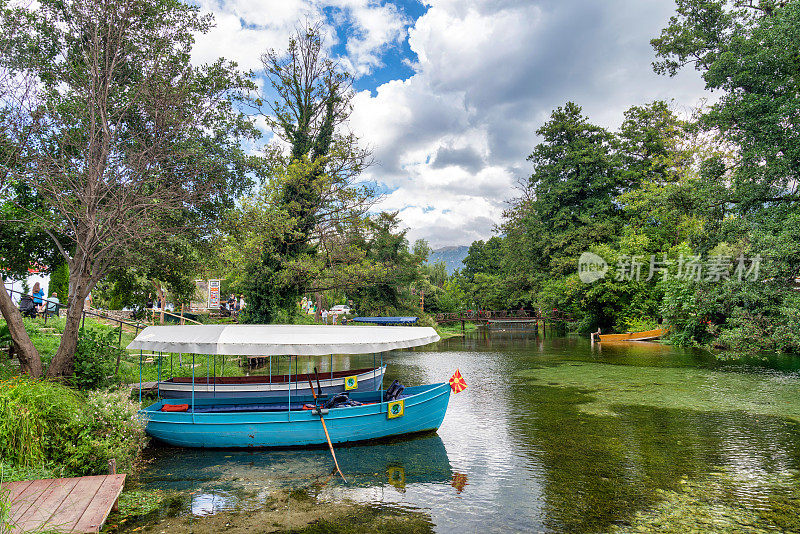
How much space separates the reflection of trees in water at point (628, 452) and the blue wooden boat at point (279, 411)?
→ 3333 mm

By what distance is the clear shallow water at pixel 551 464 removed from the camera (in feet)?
25.1

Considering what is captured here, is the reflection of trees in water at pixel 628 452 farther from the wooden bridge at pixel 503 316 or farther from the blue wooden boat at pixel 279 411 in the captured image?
the wooden bridge at pixel 503 316

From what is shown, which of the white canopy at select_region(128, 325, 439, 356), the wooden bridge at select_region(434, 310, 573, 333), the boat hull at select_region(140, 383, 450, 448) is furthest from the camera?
the wooden bridge at select_region(434, 310, 573, 333)

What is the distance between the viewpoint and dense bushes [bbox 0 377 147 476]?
274 inches

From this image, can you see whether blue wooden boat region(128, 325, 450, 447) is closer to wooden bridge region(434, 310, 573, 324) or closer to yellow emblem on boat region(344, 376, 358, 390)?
yellow emblem on boat region(344, 376, 358, 390)

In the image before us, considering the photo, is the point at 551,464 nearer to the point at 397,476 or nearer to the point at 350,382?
the point at 397,476

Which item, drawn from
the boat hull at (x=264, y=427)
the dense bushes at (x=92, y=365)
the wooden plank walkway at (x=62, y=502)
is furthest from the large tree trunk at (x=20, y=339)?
the wooden plank walkway at (x=62, y=502)

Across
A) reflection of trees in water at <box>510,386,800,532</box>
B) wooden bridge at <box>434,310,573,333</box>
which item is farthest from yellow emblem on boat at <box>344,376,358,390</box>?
wooden bridge at <box>434,310,573,333</box>

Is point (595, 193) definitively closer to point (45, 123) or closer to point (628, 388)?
point (628, 388)

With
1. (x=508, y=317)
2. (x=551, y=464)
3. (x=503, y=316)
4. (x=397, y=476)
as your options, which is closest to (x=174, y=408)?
(x=397, y=476)

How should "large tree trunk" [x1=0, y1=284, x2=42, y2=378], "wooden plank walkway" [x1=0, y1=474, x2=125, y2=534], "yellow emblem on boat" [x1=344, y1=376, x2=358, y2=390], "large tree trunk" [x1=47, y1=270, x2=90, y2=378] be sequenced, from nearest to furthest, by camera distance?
"wooden plank walkway" [x1=0, y1=474, x2=125, y2=534] < "large tree trunk" [x1=0, y1=284, x2=42, y2=378] < "large tree trunk" [x1=47, y1=270, x2=90, y2=378] < "yellow emblem on boat" [x1=344, y1=376, x2=358, y2=390]

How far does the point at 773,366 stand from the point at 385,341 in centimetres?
2078

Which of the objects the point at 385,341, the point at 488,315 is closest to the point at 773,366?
the point at 385,341

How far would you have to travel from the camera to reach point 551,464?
380 inches
